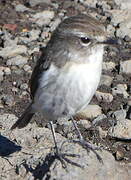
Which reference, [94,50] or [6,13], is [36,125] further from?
[6,13]

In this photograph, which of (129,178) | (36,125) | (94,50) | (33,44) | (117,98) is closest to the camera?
(94,50)

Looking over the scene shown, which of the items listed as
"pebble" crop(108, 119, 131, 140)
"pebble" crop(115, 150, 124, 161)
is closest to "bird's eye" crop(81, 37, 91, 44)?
"pebble" crop(115, 150, 124, 161)

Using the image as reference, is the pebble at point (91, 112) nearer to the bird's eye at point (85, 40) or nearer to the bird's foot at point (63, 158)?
the bird's foot at point (63, 158)

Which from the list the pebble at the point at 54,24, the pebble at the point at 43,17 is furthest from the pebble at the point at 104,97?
the pebble at the point at 43,17

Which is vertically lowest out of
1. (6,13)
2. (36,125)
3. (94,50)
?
(36,125)

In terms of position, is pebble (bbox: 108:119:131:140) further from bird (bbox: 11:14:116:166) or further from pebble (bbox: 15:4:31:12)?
A: pebble (bbox: 15:4:31:12)

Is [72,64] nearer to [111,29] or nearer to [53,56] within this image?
[53,56]

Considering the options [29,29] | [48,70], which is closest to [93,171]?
[48,70]
